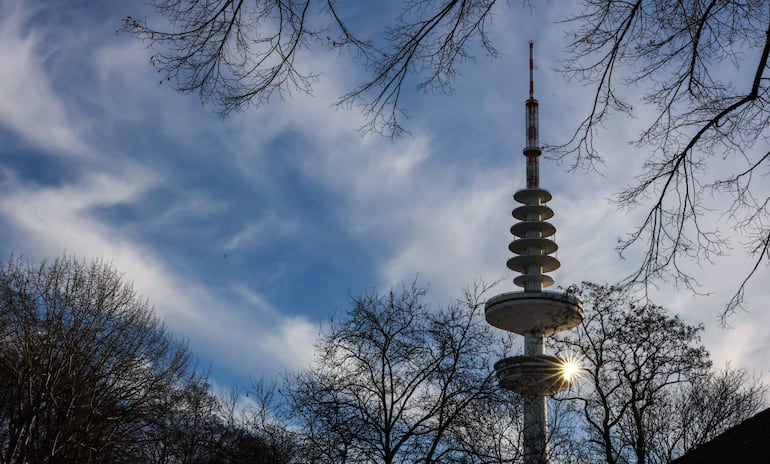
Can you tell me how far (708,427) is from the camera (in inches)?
1102

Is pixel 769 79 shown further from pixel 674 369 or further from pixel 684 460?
pixel 674 369

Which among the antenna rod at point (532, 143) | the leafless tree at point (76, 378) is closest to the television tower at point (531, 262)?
the antenna rod at point (532, 143)

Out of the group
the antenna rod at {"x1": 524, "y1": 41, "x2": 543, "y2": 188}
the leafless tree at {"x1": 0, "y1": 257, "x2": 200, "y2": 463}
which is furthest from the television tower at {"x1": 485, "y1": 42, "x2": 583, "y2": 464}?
the leafless tree at {"x1": 0, "y1": 257, "x2": 200, "y2": 463}

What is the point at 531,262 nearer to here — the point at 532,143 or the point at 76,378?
the point at 532,143

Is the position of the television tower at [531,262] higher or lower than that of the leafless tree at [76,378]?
higher

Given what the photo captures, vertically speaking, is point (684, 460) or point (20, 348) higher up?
point (20, 348)

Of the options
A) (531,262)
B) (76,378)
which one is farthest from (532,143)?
(76,378)

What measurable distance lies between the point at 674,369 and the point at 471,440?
8658mm

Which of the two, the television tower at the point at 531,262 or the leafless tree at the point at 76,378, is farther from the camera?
the television tower at the point at 531,262

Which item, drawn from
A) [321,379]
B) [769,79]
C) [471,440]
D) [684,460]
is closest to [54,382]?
[321,379]

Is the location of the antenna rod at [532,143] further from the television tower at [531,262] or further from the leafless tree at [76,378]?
the leafless tree at [76,378]

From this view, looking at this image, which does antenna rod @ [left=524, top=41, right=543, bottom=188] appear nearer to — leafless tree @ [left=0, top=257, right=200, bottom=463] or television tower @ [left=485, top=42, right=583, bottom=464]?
television tower @ [left=485, top=42, right=583, bottom=464]

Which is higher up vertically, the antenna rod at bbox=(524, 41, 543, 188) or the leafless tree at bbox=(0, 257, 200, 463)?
the antenna rod at bbox=(524, 41, 543, 188)

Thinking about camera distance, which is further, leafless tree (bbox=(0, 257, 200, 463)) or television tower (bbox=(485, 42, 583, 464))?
television tower (bbox=(485, 42, 583, 464))
